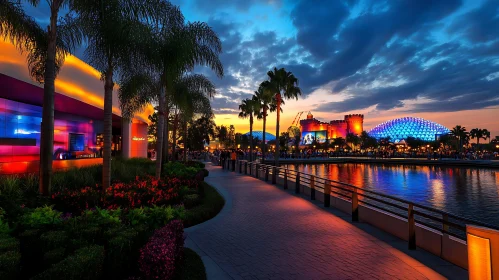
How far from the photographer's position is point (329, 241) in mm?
7723

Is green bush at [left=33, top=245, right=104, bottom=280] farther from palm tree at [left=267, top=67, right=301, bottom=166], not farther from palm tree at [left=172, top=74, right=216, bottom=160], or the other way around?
palm tree at [left=267, top=67, right=301, bottom=166]

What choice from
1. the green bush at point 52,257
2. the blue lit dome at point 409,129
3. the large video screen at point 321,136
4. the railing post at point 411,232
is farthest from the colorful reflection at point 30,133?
the blue lit dome at point 409,129

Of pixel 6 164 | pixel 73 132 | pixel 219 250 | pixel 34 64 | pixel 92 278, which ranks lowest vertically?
pixel 219 250

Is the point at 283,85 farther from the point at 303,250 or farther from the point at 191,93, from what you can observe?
the point at 303,250

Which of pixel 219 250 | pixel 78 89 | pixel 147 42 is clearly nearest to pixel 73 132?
pixel 78 89

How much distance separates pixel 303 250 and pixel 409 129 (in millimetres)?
200978

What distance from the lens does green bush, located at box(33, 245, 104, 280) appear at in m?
3.60

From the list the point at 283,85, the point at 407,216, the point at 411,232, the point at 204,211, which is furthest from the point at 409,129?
the point at 411,232

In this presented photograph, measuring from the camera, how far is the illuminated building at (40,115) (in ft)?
44.3

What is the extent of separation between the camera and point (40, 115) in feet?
78.0

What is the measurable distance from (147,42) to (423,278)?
11077mm

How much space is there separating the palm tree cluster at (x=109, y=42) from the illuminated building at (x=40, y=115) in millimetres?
1643

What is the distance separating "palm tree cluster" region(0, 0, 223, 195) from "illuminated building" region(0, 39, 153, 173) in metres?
1.64

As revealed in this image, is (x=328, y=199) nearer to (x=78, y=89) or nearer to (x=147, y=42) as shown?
(x=147, y=42)
